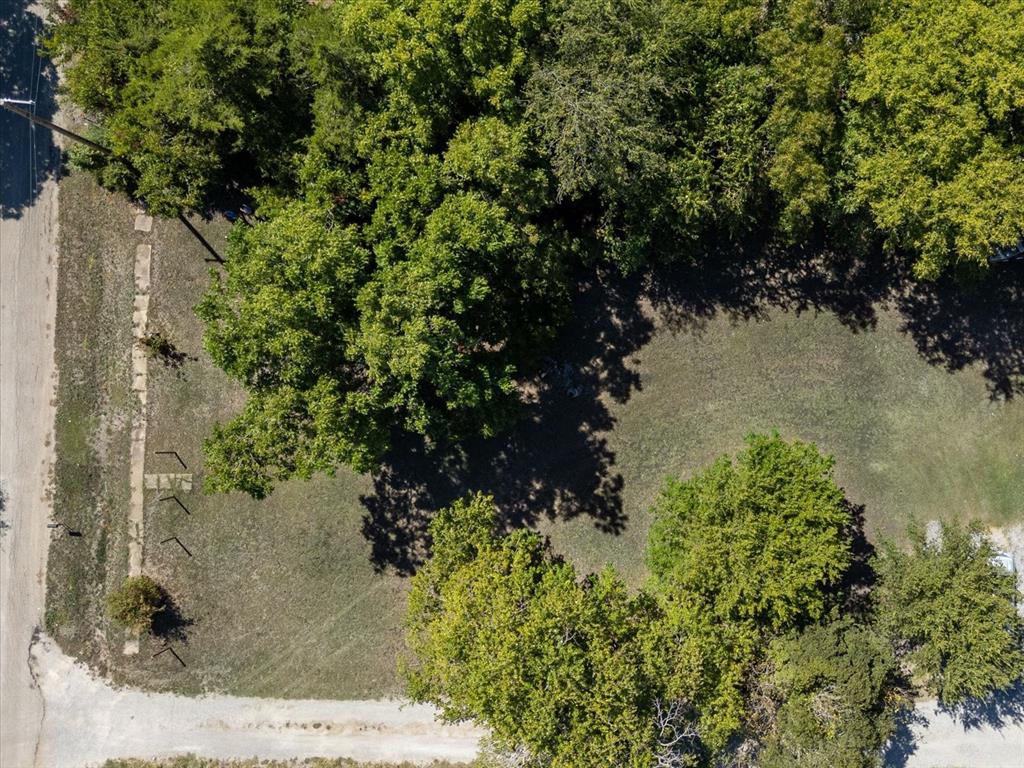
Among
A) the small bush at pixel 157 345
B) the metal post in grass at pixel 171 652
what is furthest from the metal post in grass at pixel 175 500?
the small bush at pixel 157 345

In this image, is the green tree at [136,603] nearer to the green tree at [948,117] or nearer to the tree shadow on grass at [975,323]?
the green tree at [948,117]

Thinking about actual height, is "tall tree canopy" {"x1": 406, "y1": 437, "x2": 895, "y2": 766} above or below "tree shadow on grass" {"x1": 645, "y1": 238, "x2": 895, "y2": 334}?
below

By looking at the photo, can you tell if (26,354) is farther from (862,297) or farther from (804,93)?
(862,297)

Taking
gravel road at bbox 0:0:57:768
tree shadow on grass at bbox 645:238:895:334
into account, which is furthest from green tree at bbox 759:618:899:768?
gravel road at bbox 0:0:57:768

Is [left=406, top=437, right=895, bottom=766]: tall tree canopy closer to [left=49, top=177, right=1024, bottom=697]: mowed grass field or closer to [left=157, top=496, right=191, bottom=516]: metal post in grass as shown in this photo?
[left=49, top=177, right=1024, bottom=697]: mowed grass field

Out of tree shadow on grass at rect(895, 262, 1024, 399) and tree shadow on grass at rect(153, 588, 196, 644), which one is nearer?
tree shadow on grass at rect(895, 262, 1024, 399)
